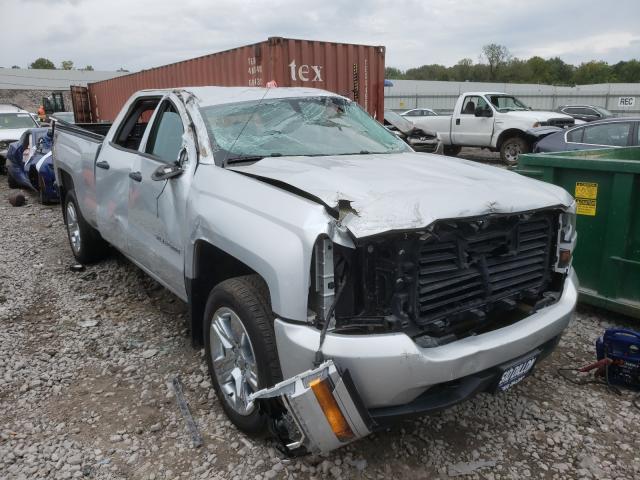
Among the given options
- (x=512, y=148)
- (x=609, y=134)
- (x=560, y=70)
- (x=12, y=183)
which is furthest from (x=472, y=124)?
(x=560, y=70)

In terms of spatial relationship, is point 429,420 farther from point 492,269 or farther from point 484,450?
point 492,269

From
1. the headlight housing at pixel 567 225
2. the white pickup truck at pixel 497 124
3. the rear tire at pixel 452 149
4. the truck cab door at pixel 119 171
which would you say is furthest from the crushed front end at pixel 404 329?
the rear tire at pixel 452 149

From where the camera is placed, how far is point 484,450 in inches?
106

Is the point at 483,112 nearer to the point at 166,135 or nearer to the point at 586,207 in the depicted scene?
the point at 586,207

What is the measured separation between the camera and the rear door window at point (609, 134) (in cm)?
847

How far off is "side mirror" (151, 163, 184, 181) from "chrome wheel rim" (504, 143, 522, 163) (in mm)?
12096

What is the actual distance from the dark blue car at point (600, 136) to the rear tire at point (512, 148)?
400 centimetres

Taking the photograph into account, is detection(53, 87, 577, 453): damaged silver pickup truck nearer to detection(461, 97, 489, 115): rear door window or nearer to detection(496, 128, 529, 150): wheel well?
detection(496, 128, 529, 150): wheel well

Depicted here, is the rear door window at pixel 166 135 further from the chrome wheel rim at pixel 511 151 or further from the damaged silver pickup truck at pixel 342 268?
the chrome wheel rim at pixel 511 151

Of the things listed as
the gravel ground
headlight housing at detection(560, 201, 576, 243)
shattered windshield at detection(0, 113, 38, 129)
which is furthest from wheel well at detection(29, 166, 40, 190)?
headlight housing at detection(560, 201, 576, 243)

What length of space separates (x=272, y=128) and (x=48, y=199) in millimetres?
7535

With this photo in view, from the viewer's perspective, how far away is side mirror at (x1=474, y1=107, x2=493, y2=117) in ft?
46.1

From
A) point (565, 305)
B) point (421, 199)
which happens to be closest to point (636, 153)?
point (565, 305)

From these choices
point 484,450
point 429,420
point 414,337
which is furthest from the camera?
point 429,420
